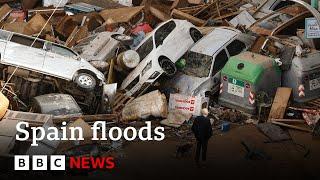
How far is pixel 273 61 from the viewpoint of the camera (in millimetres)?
14648

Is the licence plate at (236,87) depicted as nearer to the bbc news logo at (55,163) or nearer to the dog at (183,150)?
the dog at (183,150)

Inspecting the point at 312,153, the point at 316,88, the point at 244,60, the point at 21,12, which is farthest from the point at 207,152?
the point at 21,12

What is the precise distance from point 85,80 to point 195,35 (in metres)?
3.37

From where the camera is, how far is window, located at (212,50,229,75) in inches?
601

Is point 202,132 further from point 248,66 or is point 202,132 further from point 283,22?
point 283,22

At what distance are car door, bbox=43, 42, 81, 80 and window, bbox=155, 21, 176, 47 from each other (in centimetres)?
220

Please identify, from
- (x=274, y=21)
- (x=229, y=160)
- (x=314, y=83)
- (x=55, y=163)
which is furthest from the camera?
(x=274, y=21)

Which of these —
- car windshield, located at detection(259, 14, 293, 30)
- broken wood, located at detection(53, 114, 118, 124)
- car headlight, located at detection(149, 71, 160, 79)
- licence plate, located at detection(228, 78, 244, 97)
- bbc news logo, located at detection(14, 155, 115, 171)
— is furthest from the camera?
car windshield, located at detection(259, 14, 293, 30)

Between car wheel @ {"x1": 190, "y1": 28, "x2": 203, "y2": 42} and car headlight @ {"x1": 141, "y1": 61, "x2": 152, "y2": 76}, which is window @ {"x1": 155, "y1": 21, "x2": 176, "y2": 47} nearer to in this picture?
car wheel @ {"x1": 190, "y1": 28, "x2": 203, "y2": 42}

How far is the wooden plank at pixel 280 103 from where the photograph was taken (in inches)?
549

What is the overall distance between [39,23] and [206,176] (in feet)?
31.3

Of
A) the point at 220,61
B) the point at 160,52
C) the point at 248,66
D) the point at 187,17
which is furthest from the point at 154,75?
the point at 187,17

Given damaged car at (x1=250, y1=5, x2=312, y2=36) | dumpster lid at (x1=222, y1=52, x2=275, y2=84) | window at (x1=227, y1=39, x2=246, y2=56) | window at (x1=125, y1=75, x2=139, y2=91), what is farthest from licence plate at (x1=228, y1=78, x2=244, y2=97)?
damaged car at (x1=250, y1=5, x2=312, y2=36)

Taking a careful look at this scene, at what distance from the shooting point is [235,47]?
1579 cm
